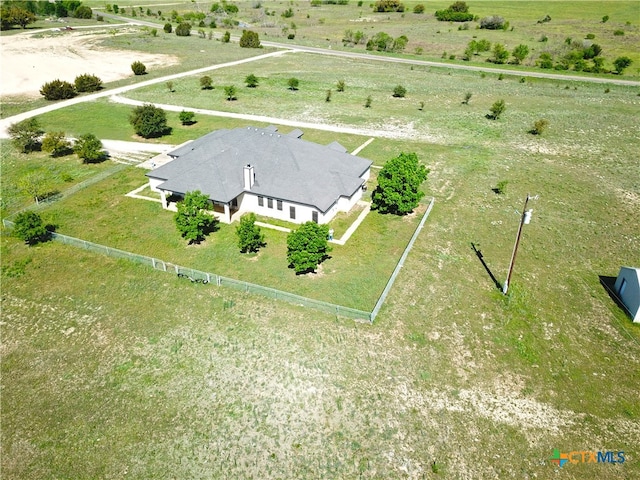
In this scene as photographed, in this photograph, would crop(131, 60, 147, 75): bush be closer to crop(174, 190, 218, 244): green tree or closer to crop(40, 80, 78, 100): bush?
Answer: crop(40, 80, 78, 100): bush

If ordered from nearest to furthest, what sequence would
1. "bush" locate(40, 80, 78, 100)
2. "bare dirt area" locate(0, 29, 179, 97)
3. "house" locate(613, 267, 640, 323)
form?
1. "house" locate(613, 267, 640, 323)
2. "bush" locate(40, 80, 78, 100)
3. "bare dirt area" locate(0, 29, 179, 97)

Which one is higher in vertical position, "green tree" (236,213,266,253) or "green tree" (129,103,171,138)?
"green tree" (129,103,171,138)

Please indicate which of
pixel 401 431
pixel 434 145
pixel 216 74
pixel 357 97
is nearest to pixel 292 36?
pixel 216 74

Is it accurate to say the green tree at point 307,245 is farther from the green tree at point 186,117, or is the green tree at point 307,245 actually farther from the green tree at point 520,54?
the green tree at point 520,54

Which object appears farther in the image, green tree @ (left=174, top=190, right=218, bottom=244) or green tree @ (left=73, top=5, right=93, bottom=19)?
green tree @ (left=73, top=5, right=93, bottom=19)

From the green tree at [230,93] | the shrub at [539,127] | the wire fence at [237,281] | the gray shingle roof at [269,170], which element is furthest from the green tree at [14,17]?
the shrub at [539,127]

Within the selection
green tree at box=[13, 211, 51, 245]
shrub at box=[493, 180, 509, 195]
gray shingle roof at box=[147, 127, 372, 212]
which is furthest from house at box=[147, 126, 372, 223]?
shrub at box=[493, 180, 509, 195]

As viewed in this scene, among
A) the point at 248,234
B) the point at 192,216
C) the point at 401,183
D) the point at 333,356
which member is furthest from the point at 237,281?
the point at 401,183

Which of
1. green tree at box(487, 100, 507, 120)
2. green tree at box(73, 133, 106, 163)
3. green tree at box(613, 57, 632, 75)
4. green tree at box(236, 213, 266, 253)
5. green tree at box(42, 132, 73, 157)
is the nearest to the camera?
green tree at box(236, 213, 266, 253)
